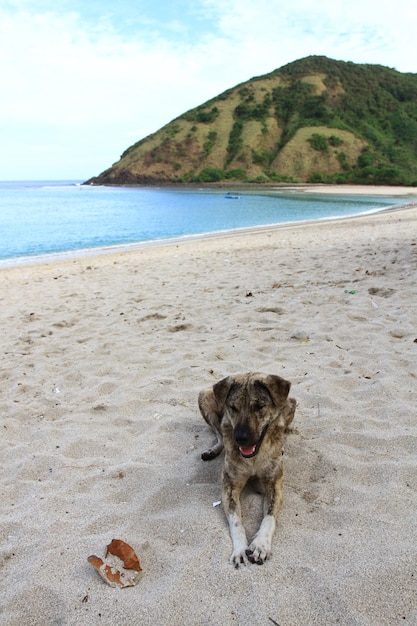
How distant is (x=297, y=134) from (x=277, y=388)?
112666 millimetres

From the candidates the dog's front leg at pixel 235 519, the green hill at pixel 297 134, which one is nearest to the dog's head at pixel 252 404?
the dog's front leg at pixel 235 519

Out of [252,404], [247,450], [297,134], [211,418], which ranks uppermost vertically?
[297,134]

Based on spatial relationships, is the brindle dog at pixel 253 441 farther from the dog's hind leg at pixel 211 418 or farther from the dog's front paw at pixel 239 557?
the dog's hind leg at pixel 211 418

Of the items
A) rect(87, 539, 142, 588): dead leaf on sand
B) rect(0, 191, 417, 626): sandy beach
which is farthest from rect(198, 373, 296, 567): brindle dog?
rect(87, 539, 142, 588): dead leaf on sand

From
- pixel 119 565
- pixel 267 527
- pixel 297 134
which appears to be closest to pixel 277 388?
pixel 267 527

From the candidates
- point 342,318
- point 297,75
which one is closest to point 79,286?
point 342,318

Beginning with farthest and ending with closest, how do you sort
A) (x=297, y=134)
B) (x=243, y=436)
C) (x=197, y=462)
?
(x=297, y=134) → (x=197, y=462) → (x=243, y=436)

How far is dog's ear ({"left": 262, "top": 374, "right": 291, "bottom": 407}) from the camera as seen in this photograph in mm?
3162

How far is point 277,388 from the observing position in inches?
125

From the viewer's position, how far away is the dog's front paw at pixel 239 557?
269 cm

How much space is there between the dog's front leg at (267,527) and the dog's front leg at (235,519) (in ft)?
0.18

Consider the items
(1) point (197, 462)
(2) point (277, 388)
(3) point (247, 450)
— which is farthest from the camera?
(1) point (197, 462)

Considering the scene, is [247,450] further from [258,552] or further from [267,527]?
[258,552]

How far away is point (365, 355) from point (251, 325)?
1964 millimetres
